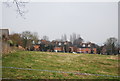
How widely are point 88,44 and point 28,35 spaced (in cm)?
2838

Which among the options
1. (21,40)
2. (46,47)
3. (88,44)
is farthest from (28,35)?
(88,44)

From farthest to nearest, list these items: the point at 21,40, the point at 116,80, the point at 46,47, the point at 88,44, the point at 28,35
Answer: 1. the point at 88,44
2. the point at 46,47
3. the point at 28,35
4. the point at 21,40
5. the point at 116,80

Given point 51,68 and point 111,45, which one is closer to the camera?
point 51,68

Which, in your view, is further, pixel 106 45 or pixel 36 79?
pixel 106 45

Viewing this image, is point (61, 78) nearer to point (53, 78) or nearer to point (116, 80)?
point (53, 78)

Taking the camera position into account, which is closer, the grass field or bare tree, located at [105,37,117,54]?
the grass field

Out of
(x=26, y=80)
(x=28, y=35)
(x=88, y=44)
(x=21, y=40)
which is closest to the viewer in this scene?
(x=26, y=80)

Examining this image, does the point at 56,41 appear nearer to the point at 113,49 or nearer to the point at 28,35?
the point at 28,35

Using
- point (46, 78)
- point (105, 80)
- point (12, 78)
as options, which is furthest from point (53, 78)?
point (105, 80)

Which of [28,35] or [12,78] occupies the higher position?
[28,35]

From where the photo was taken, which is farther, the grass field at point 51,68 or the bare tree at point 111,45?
the bare tree at point 111,45

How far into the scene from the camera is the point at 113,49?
31.6m

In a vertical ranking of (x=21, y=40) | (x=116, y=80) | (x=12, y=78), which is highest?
(x=21, y=40)

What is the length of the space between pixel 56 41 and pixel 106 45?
25296 mm
